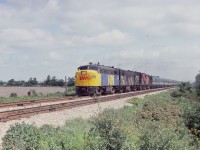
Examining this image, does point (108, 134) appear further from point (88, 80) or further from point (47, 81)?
point (47, 81)

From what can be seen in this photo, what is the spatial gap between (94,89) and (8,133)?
2387 centimetres

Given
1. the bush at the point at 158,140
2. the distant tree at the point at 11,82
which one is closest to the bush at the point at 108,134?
the bush at the point at 158,140

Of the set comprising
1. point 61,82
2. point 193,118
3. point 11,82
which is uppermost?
point 11,82

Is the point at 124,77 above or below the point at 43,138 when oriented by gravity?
above

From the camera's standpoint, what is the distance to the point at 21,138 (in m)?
12.2

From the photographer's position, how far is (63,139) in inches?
462

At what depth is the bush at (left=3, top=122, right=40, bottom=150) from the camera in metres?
11.8

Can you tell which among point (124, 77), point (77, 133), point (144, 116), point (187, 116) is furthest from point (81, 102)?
point (124, 77)

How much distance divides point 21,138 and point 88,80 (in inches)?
940

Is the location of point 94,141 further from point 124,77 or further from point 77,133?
point 124,77

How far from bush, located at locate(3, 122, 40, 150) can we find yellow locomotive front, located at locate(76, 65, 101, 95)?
22796mm

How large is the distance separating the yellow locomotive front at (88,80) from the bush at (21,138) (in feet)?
74.8

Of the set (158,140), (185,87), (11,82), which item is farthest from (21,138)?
(11,82)

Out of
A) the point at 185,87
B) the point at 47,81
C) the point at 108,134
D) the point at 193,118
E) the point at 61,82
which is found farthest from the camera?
the point at 47,81
